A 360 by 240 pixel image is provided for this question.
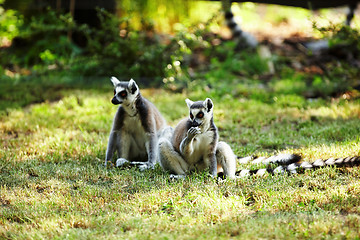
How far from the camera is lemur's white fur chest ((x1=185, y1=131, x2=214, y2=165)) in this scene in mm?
4418

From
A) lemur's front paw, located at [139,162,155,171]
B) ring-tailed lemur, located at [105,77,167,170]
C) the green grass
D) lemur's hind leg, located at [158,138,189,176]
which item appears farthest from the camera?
ring-tailed lemur, located at [105,77,167,170]

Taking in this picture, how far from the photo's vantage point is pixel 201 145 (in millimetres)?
4461

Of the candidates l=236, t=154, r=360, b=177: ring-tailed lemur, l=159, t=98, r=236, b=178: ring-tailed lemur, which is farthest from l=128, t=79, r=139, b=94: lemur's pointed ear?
l=236, t=154, r=360, b=177: ring-tailed lemur

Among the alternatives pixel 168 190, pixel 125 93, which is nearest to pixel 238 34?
pixel 125 93

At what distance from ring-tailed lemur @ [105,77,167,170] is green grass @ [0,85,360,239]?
29 cm

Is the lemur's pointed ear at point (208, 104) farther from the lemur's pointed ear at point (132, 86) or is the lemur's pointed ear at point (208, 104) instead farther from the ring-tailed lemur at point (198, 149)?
the lemur's pointed ear at point (132, 86)

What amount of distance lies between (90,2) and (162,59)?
2.56 metres

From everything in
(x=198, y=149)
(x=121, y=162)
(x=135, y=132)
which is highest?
(x=198, y=149)

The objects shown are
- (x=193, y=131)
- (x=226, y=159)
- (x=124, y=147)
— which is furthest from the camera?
(x=124, y=147)

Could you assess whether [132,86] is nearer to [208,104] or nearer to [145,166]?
[145,166]

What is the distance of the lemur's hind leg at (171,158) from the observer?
179 inches

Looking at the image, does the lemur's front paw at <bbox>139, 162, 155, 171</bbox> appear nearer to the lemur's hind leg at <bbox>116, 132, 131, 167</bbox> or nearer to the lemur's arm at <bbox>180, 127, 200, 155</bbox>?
the lemur's hind leg at <bbox>116, 132, 131, 167</bbox>

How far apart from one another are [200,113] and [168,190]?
859 millimetres

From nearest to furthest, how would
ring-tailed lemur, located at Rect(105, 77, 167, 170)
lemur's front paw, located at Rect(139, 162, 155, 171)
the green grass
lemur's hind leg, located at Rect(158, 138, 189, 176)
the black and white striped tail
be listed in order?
the green grass
lemur's hind leg, located at Rect(158, 138, 189, 176)
lemur's front paw, located at Rect(139, 162, 155, 171)
ring-tailed lemur, located at Rect(105, 77, 167, 170)
the black and white striped tail
